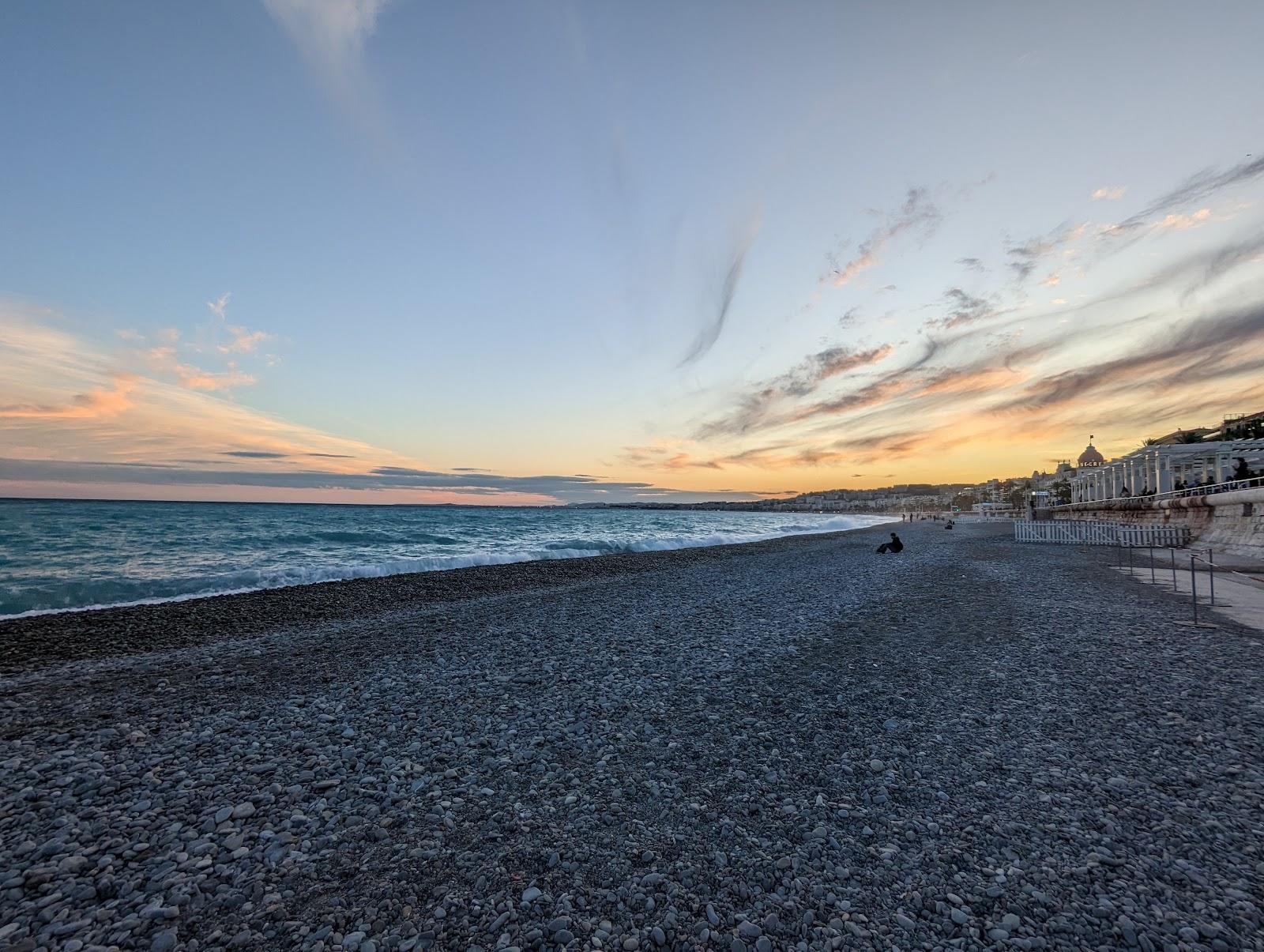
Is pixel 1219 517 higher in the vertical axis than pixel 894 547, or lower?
higher

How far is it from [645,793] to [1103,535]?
3852 centimetres

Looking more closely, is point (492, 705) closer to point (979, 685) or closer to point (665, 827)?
point (665, 827)

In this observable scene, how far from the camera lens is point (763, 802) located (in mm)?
4789

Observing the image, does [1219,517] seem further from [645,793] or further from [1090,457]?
[1090,457]

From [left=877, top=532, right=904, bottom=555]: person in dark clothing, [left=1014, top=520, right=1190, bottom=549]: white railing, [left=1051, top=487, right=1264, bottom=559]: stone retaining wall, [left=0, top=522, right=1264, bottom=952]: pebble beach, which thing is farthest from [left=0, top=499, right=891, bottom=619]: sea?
[left=1051, top=487, right=1264, bottom=559]: stone retaining wall

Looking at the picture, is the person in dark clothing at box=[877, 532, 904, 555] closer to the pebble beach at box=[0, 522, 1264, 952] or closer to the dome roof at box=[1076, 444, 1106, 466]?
the pebble beach at box=[0, 522, 1264, 952]

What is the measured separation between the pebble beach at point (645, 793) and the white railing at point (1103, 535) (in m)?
24.6

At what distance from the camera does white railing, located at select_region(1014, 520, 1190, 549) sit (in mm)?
28844

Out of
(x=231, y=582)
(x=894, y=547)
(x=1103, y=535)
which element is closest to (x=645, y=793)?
(x=231, y=582)

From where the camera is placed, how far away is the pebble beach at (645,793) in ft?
11.3

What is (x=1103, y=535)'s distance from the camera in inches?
1241

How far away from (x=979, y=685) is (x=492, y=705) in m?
7.12

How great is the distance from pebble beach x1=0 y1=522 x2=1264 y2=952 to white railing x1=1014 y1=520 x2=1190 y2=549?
969 inches

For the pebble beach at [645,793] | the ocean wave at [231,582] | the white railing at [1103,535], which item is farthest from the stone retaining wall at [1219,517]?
the ocean wave at [231,582]
